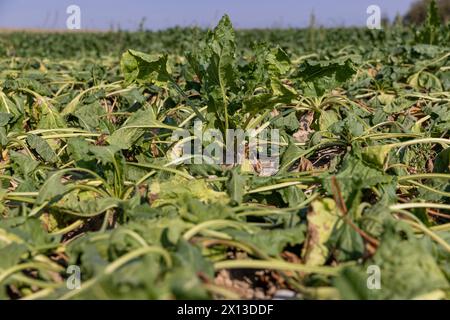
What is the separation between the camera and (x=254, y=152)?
2664mm

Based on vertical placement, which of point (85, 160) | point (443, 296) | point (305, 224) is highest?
point (85, 160)

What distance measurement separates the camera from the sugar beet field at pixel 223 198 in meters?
1.36

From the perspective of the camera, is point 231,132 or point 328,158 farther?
point 328,158

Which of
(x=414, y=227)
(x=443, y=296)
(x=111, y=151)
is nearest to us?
(x=443, y=296)

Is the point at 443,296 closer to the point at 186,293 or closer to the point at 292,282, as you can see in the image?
the point at 292,282

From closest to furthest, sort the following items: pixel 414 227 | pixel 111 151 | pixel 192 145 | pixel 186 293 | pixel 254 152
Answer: pixel 186 293
pixel 414 227
pixel 111 151
pixel 192 145
pixel 254 152

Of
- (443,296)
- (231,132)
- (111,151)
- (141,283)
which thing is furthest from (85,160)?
(443,296)

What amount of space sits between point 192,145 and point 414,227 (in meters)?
1.13

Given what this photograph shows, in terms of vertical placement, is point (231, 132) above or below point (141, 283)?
above

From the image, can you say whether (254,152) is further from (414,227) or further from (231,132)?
(414,227)

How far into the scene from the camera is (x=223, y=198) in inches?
73.0

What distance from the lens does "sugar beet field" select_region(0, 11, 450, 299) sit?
136 cm

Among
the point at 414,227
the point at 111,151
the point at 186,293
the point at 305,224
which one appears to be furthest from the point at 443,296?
the point at 111,151

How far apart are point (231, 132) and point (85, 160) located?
2.20 feet
